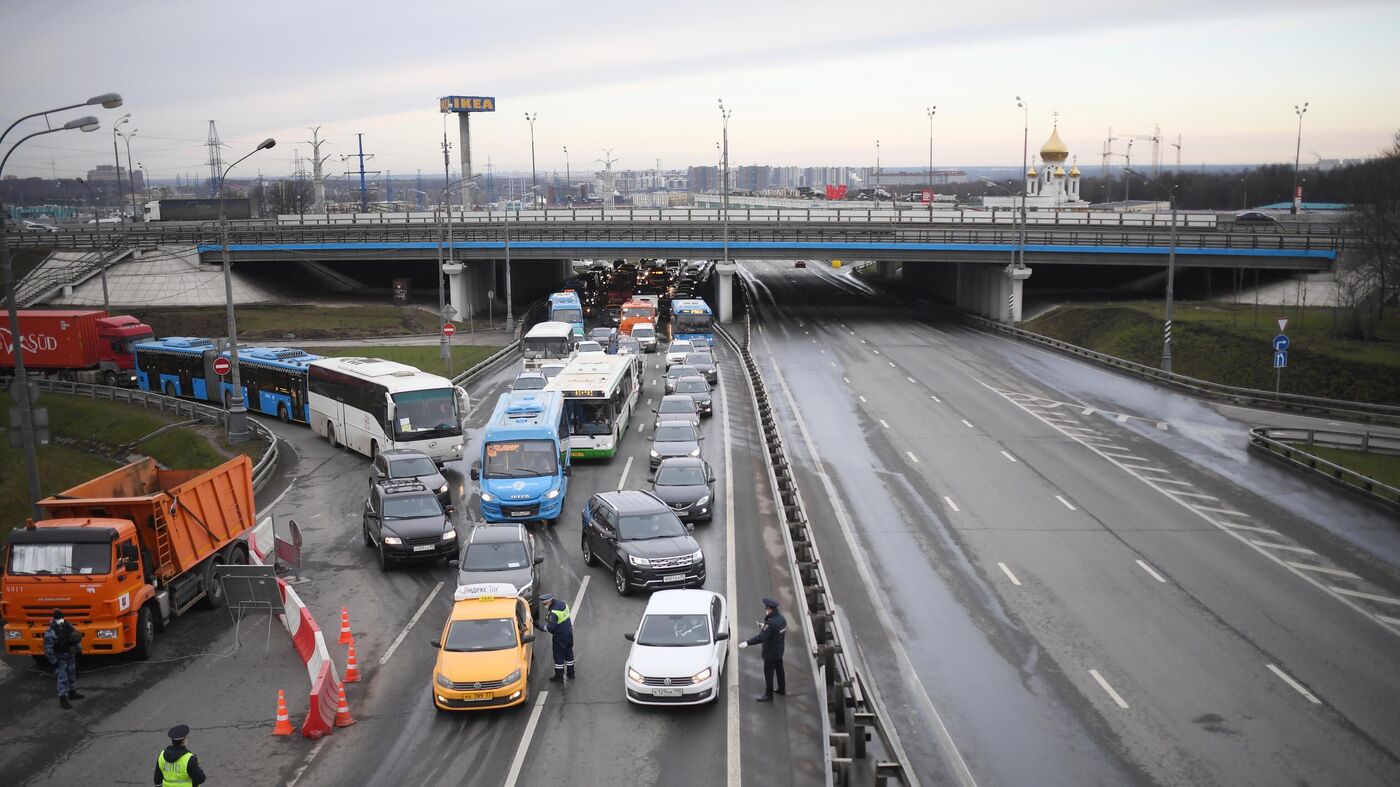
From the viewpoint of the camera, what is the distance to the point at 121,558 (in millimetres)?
18094

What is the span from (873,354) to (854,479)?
84.1 feet

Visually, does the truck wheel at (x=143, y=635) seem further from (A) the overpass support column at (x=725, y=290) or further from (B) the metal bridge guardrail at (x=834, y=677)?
(A) the overpass support column at (x=725, y=290)

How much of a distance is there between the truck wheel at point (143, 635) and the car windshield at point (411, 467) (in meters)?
8.93

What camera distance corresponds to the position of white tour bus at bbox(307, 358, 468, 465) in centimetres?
3181

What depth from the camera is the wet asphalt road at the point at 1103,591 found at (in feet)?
50.6

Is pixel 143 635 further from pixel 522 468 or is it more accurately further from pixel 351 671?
pixel 522 468

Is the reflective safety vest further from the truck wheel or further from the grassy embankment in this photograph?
the grassy embankment

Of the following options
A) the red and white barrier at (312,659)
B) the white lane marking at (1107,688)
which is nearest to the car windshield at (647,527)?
the red and white barrier at (312,659)

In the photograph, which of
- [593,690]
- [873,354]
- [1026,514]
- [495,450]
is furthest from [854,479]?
[873,354]

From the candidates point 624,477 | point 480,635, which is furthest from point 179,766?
point 624,477

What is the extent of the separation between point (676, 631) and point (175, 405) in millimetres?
33326

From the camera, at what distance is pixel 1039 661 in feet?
59.9

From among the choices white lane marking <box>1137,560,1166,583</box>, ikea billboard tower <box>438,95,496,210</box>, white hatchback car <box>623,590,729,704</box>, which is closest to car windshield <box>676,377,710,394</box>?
white lane marking <box>1137,560,1166,583</box>

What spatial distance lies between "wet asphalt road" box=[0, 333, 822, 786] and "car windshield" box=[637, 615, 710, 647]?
1.00 meters
